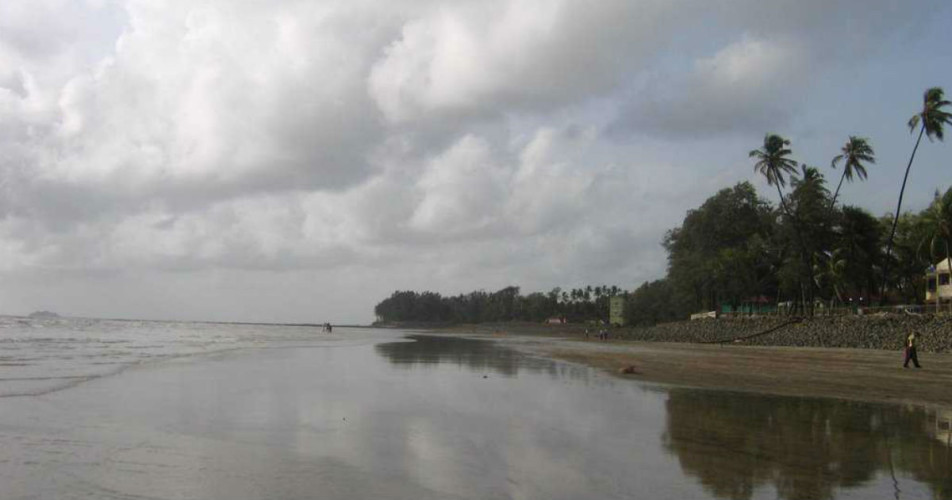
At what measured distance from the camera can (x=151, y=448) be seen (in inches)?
408

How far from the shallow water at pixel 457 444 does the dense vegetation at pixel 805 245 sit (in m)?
47.8

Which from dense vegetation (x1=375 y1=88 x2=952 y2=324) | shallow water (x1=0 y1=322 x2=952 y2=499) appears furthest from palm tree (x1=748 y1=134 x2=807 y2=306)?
shallow water (x1=0 y1=322 x2=952 y2=499)

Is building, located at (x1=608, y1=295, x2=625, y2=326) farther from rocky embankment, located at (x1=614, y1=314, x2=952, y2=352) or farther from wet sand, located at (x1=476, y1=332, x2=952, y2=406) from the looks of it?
wet sand, located at (x1=476, y1=332, x2=952, y2=406)

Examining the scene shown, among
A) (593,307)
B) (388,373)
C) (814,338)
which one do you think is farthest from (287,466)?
(593,307)

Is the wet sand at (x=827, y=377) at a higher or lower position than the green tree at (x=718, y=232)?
lower

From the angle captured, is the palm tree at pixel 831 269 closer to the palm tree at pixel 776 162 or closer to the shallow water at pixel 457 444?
the palm tree at pixel 776 162

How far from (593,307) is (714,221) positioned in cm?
10504

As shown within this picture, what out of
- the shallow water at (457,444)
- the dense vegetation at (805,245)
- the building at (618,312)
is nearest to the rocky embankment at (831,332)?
the dense vegetation at (805,245)

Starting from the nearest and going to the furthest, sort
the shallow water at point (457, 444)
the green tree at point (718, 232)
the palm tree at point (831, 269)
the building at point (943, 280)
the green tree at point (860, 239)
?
the shallow water at point (457, 444) < the building at point (943, 280) < the palm tree at point (831, 269) < the green tree at point (860, 239) < the green tree at point (718, 232)

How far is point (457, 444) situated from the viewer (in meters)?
11.1

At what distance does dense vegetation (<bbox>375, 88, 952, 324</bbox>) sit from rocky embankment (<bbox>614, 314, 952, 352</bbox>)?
569 centimetres

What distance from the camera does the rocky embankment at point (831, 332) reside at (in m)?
39.7

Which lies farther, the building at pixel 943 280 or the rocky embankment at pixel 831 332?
the building at pixel 943 280

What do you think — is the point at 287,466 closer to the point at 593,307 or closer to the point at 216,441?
the point at 216,441
